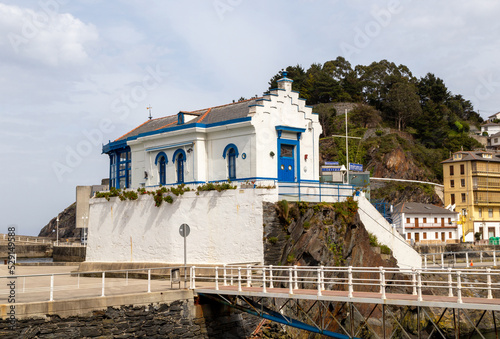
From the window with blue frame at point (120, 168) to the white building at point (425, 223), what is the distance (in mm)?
33034

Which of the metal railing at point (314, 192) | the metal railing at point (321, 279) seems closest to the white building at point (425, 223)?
the metal railing at point (321, 279)

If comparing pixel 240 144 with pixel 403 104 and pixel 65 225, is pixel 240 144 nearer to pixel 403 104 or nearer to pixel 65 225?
pixel 403 104

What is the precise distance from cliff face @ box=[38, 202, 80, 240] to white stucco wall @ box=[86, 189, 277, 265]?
76.6 metres

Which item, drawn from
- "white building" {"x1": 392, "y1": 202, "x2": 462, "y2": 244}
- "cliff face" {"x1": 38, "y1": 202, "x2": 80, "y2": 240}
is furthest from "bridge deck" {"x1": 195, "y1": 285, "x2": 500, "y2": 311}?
"cliff face" {"x1": 38, "y1": 202, "x2": 80, "y2": 240}

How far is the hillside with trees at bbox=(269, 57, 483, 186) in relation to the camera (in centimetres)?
7875

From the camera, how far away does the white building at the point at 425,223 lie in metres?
62.4

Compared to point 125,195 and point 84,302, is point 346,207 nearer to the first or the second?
point 125,195

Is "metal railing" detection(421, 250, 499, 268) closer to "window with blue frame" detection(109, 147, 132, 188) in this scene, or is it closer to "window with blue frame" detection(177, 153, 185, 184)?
"window with blue frame" detection(177, 153, 185, 184)

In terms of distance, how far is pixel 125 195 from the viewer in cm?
3312

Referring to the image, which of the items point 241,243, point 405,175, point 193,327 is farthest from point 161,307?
point 405,175

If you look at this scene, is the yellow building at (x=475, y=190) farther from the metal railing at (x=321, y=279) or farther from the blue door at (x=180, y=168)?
the blue door at (x=180, y=168)

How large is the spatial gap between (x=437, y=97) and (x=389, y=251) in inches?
3132

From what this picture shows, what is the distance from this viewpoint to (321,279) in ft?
67.1

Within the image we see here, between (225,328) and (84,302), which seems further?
(225,328)
